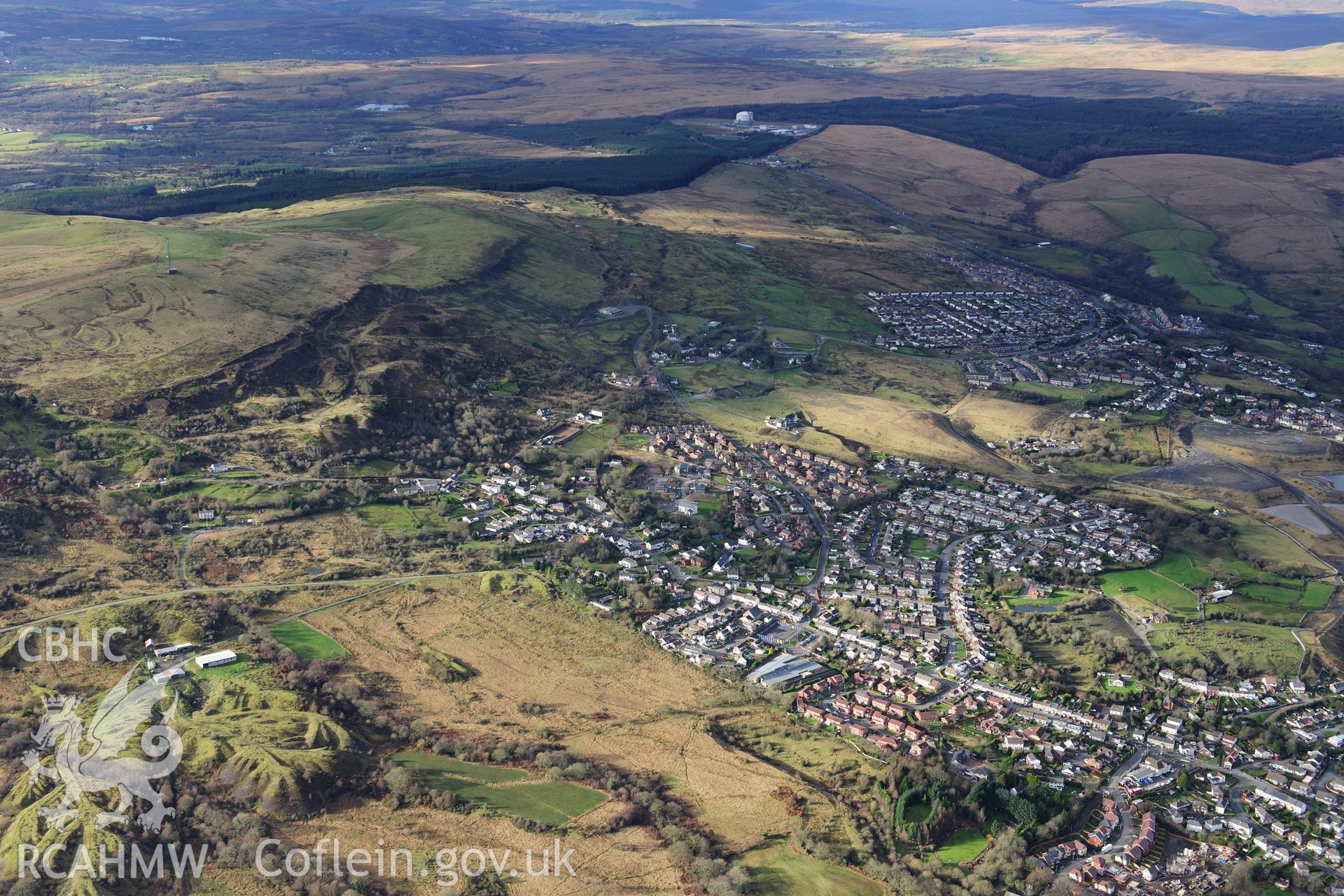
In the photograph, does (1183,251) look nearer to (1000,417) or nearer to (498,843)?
(1000,417)

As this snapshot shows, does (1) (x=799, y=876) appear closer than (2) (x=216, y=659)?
Yes

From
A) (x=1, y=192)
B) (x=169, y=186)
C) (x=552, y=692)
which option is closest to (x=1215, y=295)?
(x=552, y=692)

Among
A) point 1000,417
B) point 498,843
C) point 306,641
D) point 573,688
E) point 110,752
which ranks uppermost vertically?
point 1000,417

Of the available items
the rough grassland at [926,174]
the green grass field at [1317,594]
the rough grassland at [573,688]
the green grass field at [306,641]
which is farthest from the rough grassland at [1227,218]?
the green grass field at [306,641]

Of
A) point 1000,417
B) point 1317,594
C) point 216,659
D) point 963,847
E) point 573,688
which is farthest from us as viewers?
point 1000,417

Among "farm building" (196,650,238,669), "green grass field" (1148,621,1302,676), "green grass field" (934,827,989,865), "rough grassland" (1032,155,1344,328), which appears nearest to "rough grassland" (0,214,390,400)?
"farm building" (196,650,238,669)

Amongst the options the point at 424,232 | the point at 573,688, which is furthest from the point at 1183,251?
the point at 573,688
